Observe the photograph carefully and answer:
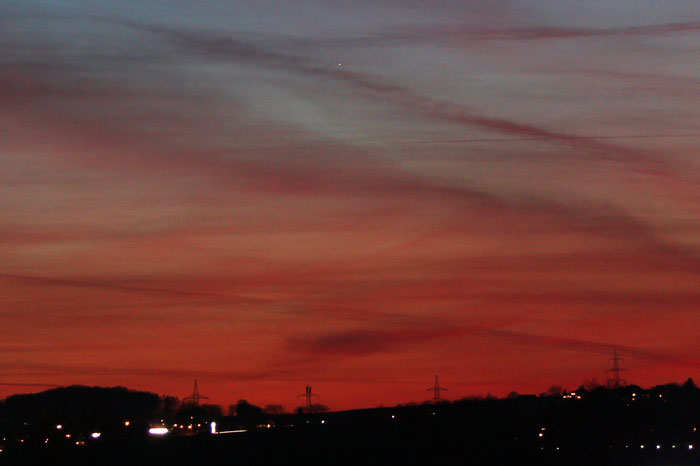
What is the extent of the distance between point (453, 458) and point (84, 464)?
176 ft

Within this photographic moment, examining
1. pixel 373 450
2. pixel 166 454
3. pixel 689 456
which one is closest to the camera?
pixel 166 454

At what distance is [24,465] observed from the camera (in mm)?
132875

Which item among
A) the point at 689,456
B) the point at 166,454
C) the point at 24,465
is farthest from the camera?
the point at 689,456

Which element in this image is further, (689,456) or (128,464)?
(689,456)

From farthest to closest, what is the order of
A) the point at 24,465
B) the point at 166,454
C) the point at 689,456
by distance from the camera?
the point at 689,456
the point at 166,454
the point at 24,465

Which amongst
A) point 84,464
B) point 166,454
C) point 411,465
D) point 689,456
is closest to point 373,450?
point 411,465

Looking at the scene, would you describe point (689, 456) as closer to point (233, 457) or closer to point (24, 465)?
point (233, 457)

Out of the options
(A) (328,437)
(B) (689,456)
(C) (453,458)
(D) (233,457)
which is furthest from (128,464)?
(B) (689,456)

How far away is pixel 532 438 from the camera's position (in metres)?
184

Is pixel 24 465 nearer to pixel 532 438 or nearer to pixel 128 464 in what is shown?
pixel 128 464

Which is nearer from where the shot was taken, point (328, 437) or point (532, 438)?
point (328, 437)

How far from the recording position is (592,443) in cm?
18662

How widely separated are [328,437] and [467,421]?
1600 inches

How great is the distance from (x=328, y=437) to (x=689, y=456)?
6575 centimetres
